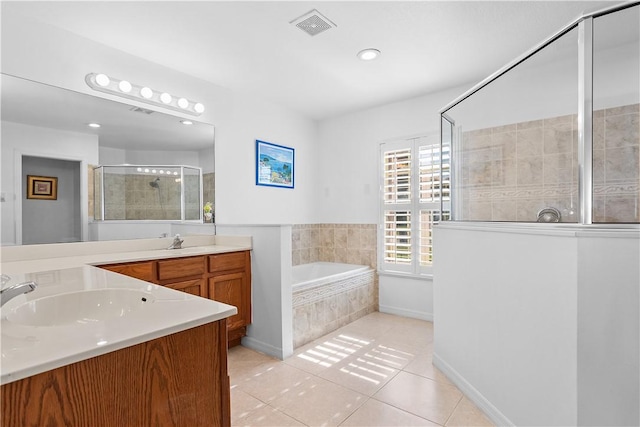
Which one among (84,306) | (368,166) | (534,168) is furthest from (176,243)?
(534,168)

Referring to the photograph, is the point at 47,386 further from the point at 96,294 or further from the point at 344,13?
the point at 344,13

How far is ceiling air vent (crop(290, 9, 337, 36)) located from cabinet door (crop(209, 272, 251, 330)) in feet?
6.31

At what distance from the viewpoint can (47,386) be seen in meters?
0.64

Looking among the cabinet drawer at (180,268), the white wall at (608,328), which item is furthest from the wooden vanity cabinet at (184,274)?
the white wall at (608,328)

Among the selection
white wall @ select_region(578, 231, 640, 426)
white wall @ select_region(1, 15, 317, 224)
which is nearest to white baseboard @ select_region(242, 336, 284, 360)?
white wall @ select_region(1, 15, 317, 224)

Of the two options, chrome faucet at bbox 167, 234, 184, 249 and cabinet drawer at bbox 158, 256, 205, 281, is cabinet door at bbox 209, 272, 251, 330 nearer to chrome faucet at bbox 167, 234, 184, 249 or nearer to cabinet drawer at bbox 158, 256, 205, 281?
cabinet drawer at bbox 158, 256, 205, 281

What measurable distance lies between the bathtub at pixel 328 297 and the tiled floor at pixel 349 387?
0.15 metres

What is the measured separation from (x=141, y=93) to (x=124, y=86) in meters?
0.13

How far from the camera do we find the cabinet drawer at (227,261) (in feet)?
8.46

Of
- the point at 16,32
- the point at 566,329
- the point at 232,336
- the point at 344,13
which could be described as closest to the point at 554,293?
the point at 566,329

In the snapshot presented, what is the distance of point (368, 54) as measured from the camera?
2.68 meters

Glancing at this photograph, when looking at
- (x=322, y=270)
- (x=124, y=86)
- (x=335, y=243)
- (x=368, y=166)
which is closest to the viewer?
(x=124, y=86)

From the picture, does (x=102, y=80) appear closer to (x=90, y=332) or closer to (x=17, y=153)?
(x=17, y=153)

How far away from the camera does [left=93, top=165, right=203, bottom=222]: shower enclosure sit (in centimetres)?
248
